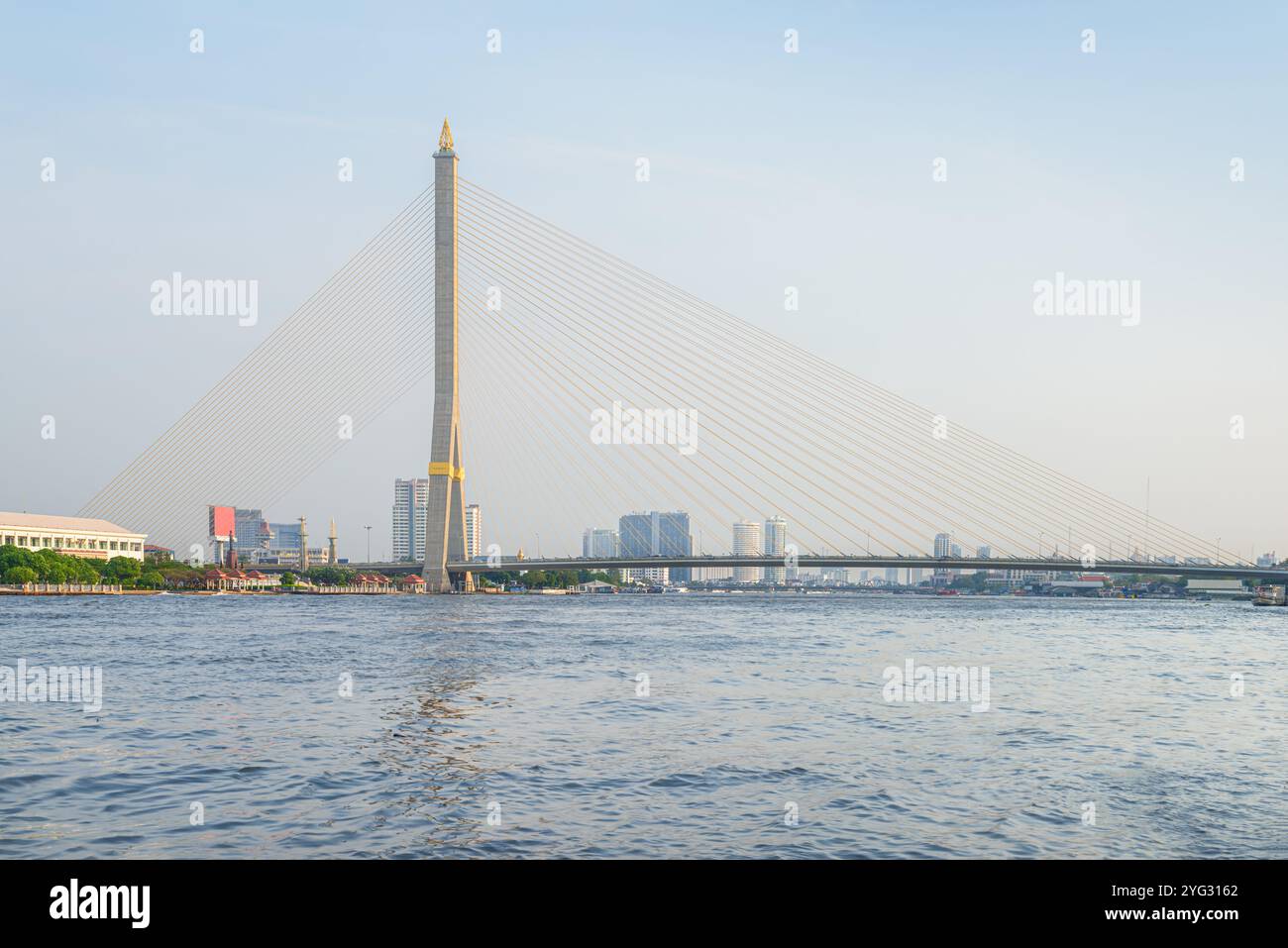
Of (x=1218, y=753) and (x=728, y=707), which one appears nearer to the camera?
(x=1218, y=753)

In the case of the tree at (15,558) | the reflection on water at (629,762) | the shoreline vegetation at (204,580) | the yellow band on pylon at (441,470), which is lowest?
the shoreline vegetation at (204,580)

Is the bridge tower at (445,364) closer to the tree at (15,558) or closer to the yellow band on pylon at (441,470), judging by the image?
the yellow band on pylon at (441,470)

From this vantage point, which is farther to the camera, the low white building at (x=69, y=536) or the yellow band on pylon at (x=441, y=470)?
the low white building at (x=69, y=536)

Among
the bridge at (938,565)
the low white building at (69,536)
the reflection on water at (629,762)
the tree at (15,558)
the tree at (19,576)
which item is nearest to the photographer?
the reflection on water at (629,762)

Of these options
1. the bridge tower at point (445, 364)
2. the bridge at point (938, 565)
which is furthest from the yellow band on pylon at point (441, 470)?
the bridge at point (938, 565)

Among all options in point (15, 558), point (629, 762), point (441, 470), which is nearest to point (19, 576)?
point (15, 558)
